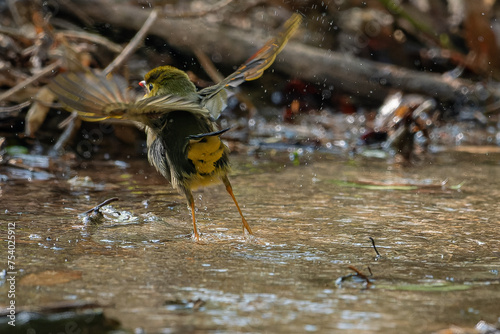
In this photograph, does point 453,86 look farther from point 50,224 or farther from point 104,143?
point 50,224

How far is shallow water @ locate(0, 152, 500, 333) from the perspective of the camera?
2.38 meters

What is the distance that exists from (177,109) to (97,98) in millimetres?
455

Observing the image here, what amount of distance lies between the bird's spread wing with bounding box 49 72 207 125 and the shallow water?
646 mm

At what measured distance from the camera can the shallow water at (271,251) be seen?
7.79ft

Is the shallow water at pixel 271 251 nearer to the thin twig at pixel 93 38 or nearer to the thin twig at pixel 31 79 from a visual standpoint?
the thin twig at pixel 31 79

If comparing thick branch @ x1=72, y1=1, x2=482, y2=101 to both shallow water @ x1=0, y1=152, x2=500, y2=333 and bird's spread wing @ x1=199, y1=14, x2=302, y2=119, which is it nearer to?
shallow water @ x1=0, y1=152, x2=500, y2=333

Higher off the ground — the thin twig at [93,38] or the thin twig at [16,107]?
the thin twig at [93,38]

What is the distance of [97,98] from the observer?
340 cm

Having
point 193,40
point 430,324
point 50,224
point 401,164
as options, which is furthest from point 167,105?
point 193,40

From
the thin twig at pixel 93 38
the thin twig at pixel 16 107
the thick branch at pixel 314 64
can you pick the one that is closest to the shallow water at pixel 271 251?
the thin twig at pixel 16 107

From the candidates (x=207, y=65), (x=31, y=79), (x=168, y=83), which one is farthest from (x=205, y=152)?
(x=207, y=65)

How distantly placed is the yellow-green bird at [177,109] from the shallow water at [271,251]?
1.00 ft

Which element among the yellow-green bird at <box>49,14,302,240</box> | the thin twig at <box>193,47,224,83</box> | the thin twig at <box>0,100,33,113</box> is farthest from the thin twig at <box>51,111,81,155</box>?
the yellow-green bird at <box>49,14,302,240</box>

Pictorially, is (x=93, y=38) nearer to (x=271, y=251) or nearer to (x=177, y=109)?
(x=177, y=109)
